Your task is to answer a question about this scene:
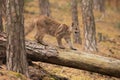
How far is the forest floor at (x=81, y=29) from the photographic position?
42.9 feet

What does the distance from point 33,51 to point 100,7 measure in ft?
100

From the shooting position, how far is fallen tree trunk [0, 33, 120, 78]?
10086 millimetres

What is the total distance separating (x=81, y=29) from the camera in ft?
88.5

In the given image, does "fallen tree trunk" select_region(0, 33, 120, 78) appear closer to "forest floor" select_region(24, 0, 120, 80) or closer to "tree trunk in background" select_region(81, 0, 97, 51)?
"forest floor" select_region(24, 0, 120, 80)

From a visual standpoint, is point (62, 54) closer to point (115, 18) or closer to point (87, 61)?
point (87, 61)

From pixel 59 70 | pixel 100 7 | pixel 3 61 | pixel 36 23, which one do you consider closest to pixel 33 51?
pixel 3 61

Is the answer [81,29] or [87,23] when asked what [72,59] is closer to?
[87,23]

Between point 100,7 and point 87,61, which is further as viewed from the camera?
point 100,7

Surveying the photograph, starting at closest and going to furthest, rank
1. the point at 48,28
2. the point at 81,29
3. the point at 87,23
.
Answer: the point at 48,28, the point at 87,23, the point at 81,29

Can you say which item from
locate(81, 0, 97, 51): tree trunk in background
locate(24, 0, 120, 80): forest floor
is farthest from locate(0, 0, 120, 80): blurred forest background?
locate(81, 0, 97, 51): tree trunk in background

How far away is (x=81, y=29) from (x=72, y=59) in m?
16.7

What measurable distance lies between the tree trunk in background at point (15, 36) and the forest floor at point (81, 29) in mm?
2818

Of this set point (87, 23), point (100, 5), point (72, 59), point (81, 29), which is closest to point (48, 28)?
point (87, 23)

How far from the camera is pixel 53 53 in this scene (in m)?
10.2
